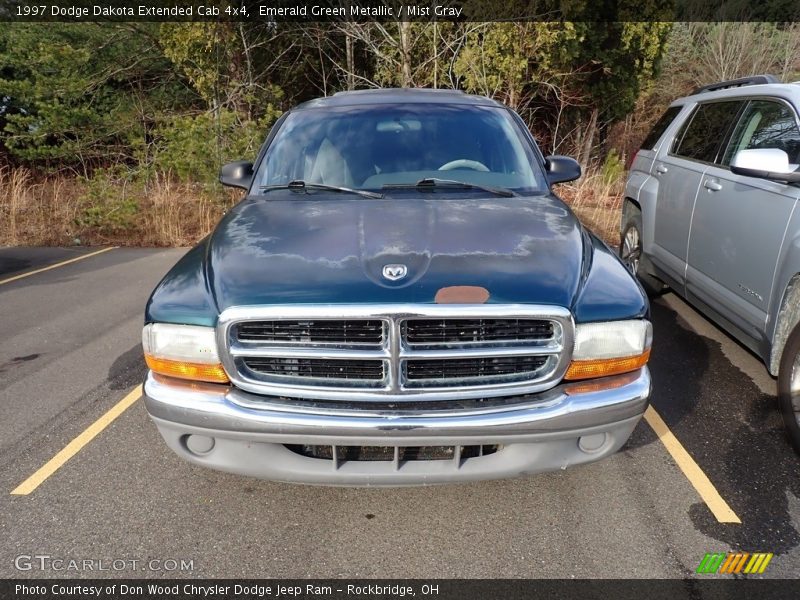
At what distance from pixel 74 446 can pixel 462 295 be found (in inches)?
99.3

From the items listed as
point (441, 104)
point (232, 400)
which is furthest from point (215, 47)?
point (232, 400)

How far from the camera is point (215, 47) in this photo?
12.3 meters

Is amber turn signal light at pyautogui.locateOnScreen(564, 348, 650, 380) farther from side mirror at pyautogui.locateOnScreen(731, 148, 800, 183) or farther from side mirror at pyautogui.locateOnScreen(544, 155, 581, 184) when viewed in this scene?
side mirror at pyautogui.locateOnScreen(544, 155, 581, 184)

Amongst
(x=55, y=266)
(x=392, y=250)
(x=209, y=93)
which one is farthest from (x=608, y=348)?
(x=209, y=93)

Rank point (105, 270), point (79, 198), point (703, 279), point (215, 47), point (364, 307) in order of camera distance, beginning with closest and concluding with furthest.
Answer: point (364, 307)
point (703, 279)
point (105, 270)
point (79, 198)
point (215, 47)

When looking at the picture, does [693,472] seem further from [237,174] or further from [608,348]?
[237,174]

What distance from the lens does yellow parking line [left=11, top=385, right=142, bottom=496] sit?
3.20 m

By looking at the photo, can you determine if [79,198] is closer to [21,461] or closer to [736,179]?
[21,461]

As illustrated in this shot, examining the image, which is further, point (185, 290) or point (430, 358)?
point (185, 290)

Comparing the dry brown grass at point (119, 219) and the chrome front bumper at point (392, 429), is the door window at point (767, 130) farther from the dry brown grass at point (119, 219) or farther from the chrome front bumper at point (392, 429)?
the dry brown grass at point (119, 219)

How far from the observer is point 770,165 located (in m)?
3.46

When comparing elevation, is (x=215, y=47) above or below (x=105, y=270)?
above

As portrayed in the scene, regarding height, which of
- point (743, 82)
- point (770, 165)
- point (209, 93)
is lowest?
point (770, 165)

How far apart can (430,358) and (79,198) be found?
35.5 feet
